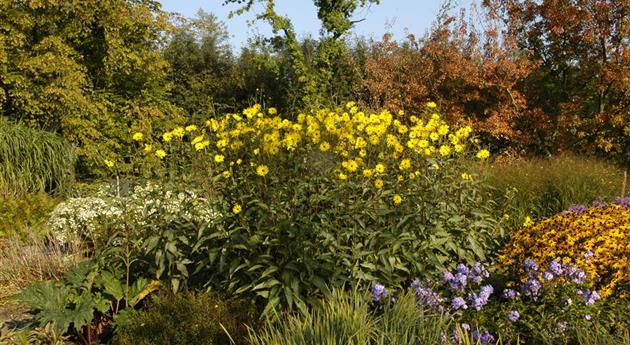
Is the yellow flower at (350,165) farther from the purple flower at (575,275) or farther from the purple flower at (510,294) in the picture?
the purple flower at (575,275)

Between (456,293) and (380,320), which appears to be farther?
(456,293)

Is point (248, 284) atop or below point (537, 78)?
below

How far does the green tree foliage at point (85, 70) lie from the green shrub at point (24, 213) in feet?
9.86

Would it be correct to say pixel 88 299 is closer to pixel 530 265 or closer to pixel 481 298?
pixel 481 298

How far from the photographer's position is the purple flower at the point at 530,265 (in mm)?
3896

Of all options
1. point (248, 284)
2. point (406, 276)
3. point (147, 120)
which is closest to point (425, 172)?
point (406, 276)

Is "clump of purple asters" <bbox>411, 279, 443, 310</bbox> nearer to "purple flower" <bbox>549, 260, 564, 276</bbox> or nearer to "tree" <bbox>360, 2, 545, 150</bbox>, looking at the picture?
"purple flower" <bbox>549, 260, 564, 276</bbox>

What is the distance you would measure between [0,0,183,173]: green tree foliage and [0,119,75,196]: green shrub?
3.38 ft

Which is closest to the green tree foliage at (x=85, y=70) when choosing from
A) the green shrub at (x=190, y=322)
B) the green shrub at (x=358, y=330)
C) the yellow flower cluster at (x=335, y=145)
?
the yellow flower cluster at (x=335, y=145)

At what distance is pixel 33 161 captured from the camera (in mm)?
9875

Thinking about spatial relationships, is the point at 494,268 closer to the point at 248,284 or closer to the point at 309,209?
the point at 309,209

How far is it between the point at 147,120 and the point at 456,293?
9748 mm

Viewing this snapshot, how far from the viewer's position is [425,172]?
4.64 meters

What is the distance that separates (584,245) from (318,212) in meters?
1.61
